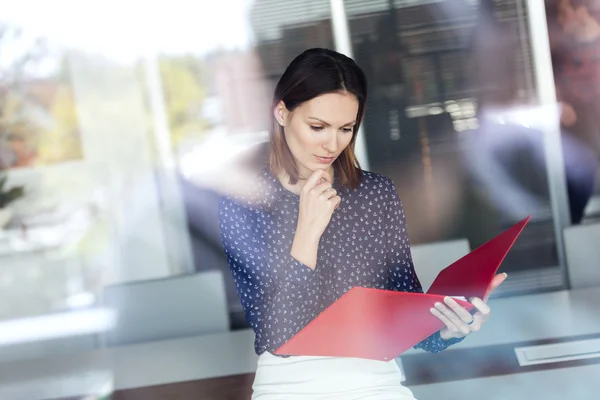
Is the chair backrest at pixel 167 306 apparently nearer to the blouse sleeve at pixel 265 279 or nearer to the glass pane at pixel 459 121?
the blouse sleeve at pixel 265 279

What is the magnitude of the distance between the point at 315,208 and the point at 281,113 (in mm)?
200

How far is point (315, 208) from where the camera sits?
1.11 m

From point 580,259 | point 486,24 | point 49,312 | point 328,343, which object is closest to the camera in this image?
point 328,343

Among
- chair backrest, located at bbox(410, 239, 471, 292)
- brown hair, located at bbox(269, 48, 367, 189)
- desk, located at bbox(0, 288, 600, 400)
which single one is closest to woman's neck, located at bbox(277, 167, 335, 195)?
brown hair, located at bbox(269, 48, 367, 189)

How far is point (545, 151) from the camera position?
3.47 meters

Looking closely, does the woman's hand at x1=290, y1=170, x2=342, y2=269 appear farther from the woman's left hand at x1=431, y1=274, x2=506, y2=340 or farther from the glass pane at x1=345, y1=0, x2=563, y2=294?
the glass pane at x1=345, y1=0, x2=563, y2=294

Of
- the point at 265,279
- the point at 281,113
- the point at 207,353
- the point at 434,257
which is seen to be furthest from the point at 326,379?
the point at 434,257

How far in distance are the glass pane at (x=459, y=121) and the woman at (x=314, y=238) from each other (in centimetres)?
223

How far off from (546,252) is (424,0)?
1.42 metres

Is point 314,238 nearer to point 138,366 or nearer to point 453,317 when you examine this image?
point 453,317

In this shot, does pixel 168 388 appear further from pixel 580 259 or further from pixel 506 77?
pixel 506 77

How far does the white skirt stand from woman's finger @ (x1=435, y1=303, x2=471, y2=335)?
0.53 ft

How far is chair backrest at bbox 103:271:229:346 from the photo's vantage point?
2.17 metres

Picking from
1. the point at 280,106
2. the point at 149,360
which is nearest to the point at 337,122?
the point at 280,106
